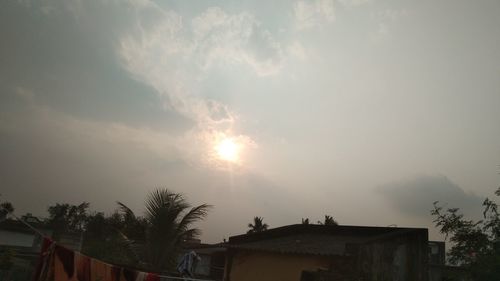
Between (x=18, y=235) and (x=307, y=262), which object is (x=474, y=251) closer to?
(x=307, y=262)

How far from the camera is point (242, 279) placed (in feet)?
50.5

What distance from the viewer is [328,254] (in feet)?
40.5

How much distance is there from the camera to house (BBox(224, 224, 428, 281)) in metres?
11.8

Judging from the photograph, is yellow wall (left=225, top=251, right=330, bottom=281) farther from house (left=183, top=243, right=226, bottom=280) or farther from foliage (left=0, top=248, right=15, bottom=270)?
house (left=183, top=243, right=226, bottom=280)

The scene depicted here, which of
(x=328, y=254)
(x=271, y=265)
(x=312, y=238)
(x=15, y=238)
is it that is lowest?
(x=15, y=238)

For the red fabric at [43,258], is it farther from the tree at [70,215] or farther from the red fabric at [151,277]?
the tree at [70,215]

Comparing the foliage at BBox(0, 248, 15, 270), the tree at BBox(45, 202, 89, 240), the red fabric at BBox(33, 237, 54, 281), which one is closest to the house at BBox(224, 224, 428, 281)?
the red fabric at BBox(33, 237, 54, 281)

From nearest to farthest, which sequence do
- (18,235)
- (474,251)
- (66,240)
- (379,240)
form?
(379,240), (474,251), (18,235), (66,240)

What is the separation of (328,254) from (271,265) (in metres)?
3.04

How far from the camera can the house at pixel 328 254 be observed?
11773 mm

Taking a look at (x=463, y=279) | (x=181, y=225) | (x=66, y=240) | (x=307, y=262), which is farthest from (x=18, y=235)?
(x=463, y=279)

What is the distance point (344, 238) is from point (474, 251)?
15.7 feet

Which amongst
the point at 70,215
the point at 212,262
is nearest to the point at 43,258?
the point at 212,262

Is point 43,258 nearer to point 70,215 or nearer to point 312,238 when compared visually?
point 312,238
